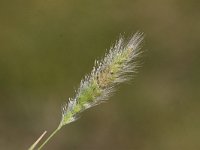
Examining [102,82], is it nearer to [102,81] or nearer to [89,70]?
[102,81]

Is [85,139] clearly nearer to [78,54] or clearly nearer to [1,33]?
[78,54]

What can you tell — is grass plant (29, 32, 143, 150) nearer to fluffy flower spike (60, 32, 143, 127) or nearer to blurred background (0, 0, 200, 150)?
fluffy flower spike (60, 32, 143, 127)

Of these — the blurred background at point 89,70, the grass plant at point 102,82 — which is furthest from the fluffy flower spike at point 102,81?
the blurred background at point 89,70

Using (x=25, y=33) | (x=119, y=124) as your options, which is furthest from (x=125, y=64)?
(x=25, y=33)

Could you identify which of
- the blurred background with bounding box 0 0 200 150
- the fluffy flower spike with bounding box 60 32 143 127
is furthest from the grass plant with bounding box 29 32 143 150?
the blurred background with bounding box 0 0 200 150

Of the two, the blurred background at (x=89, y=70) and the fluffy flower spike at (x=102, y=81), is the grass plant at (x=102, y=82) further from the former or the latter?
the blurred background at (x=89, y=70)

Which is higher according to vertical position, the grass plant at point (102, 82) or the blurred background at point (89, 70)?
the blurred background at point (89, 70)

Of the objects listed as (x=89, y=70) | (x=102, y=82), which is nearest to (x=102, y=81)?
(x=102, y=82)

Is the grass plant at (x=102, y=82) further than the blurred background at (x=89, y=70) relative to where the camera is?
No
